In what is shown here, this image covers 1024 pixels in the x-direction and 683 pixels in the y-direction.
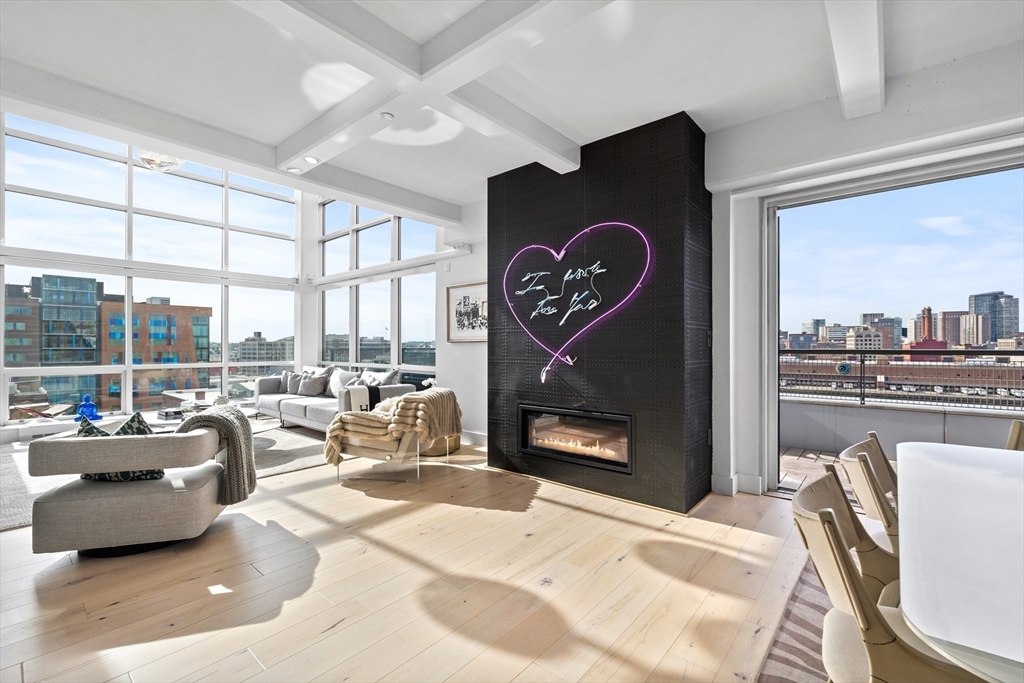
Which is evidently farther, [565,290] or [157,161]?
[157,161]

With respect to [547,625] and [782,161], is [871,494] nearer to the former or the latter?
[547,625]

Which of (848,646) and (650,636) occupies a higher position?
(848,646)

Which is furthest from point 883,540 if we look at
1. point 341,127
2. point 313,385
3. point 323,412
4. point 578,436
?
point 313,385

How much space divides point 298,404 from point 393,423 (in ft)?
9.07

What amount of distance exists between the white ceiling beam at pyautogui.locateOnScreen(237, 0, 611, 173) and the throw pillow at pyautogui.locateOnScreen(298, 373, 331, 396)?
406cm

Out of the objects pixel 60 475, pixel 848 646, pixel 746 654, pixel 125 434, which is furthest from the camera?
pixel 60 475

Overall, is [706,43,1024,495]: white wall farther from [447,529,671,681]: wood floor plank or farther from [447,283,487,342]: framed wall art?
[447,283,487,342]: framed wall art

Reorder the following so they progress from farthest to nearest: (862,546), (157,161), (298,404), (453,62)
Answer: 1. (298,404)
2. (157,161)
3. (453,62)
4. (862,546)

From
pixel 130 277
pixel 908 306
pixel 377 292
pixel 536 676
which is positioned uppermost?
pixel 130 277

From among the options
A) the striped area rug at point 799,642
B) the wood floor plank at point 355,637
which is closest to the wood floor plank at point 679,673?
the striped area rug at point 799,642

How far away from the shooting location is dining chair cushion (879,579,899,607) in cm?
135

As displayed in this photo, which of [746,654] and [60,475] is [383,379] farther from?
[746,654]

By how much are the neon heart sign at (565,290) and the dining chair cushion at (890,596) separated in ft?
8.05

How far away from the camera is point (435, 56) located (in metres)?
2.55
